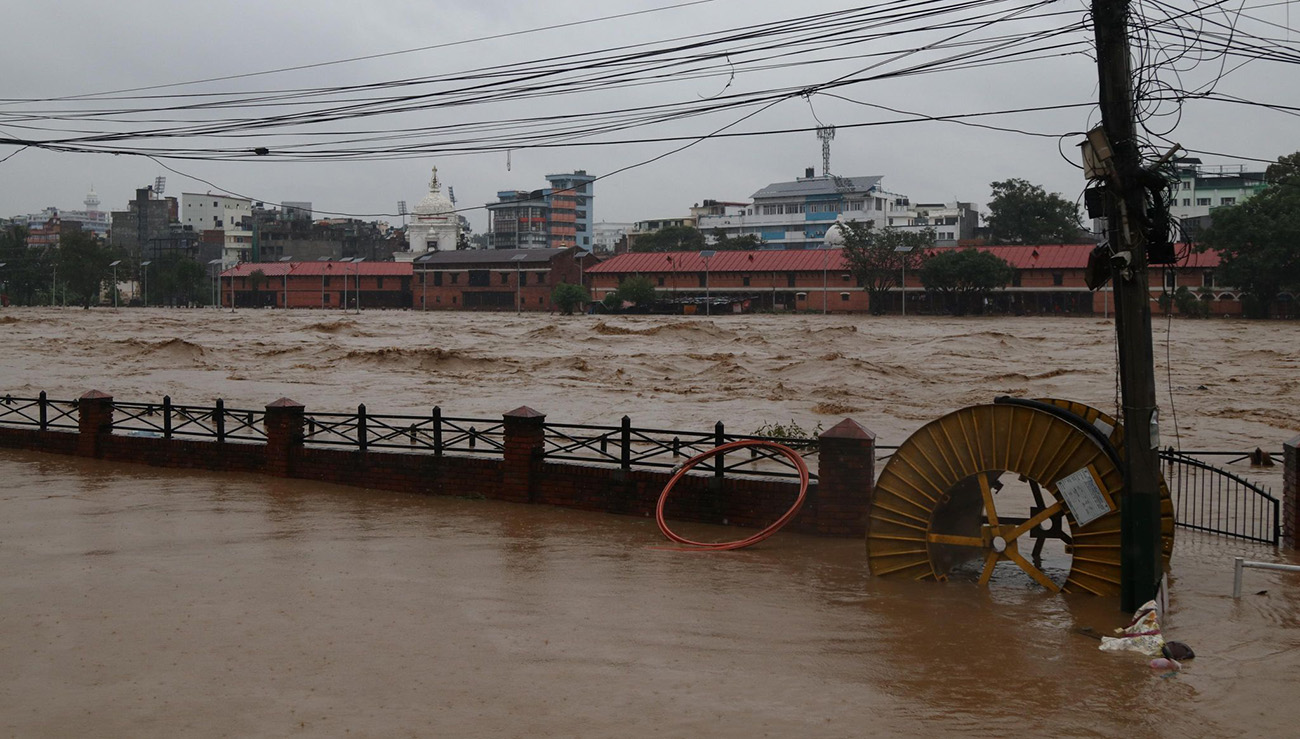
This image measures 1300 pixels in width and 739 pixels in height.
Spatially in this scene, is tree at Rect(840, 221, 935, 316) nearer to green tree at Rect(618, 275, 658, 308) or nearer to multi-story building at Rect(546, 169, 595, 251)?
green tree at Rect(618, 275, 658, 308)

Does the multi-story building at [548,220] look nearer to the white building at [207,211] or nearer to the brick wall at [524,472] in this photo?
the white building at [207,211]

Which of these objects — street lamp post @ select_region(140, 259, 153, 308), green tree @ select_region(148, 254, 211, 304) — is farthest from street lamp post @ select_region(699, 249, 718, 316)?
street lamp post @ select_region(140, 259, 153, 308)

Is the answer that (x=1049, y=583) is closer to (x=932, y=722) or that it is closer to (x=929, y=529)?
(x=929, y=529)

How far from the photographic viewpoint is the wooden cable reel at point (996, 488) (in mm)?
10609

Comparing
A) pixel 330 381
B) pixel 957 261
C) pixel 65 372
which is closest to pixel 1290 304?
pixel 957 261

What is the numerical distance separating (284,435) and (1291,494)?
46.6 feet

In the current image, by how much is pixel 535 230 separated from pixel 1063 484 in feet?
539

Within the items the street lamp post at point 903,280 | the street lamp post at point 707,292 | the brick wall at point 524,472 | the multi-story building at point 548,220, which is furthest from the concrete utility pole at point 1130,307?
the multi-story building at point 548,220

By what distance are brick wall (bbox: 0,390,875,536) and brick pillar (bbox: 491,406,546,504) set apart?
0.05ft

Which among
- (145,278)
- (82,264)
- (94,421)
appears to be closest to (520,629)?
(94,421)

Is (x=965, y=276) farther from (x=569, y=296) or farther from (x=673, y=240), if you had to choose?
(x=673, y=240)

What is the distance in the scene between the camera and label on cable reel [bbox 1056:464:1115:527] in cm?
1053

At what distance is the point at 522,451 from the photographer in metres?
15.8

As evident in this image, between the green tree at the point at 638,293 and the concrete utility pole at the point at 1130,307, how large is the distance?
8823 cm
